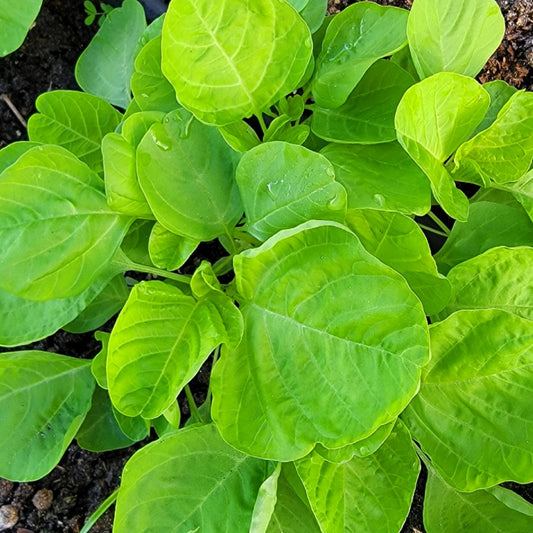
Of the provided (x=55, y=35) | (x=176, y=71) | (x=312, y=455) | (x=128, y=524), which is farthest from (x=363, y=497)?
(x=55, y=35)

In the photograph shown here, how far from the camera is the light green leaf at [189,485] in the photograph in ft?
2.42

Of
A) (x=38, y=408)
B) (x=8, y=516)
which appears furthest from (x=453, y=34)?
(x=8, y=516)

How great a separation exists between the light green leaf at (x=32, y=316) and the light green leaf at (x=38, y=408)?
3.7 inches

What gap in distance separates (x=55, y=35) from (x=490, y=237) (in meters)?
0.88

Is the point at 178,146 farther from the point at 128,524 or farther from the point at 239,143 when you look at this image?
the point at 128,524

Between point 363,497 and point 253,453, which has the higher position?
point 253,453

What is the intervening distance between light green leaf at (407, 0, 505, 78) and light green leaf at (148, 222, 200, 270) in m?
0.32

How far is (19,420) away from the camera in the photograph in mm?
888

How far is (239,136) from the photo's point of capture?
0.80 metres

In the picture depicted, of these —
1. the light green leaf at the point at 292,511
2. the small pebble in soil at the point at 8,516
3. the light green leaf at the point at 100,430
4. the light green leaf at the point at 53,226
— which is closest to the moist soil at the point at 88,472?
the small pebble in soil at the point at 8,516

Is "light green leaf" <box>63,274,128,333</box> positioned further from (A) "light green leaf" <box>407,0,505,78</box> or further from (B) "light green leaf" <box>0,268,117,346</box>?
(A) "light green leaf" <box>407,0,505,78</box>

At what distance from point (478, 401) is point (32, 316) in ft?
1.68

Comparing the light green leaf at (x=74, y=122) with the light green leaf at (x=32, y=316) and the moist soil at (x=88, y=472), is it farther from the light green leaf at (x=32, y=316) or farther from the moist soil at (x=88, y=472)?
the moist soil at (x=88, y=472)

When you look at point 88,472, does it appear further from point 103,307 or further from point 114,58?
point 114,58
